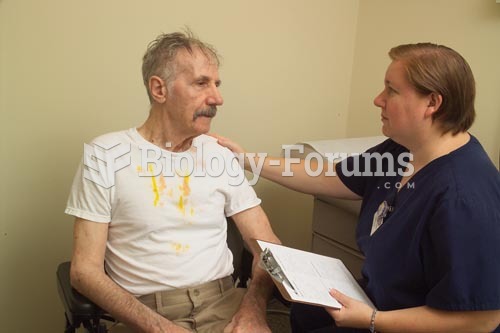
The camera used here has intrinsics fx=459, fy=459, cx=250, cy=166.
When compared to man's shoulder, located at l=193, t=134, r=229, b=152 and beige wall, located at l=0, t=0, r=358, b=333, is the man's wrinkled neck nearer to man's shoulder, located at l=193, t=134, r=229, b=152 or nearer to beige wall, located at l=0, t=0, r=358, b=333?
man's shoulder, located at l=193, t=134, r=229, b=152

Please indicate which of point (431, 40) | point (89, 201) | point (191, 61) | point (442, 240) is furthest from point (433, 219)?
point (431, 40)

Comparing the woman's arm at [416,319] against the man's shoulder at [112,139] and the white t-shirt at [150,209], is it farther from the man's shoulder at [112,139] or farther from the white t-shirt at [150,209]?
the man's shoulder at [112,139]

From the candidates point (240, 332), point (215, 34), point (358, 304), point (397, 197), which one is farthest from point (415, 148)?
point (215, 34)

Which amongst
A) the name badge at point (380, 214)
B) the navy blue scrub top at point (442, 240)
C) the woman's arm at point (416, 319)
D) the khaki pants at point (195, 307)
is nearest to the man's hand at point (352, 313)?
the woman's arm at point (416, 319)

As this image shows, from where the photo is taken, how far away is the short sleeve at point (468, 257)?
3.43ft

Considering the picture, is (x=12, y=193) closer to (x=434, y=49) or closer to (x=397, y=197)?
(x=397, y=197)

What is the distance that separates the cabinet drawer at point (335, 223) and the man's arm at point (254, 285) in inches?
13.4

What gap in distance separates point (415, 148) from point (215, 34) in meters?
0.97

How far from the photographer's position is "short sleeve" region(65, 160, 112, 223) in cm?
130

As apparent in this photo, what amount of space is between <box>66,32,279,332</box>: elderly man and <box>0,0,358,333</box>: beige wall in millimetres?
299

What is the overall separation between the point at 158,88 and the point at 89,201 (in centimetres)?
39

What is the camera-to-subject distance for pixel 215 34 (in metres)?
1.87

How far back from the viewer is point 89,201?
1305 millimetres

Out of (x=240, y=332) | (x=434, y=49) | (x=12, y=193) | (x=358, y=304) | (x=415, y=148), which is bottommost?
(x=240, y=332)
